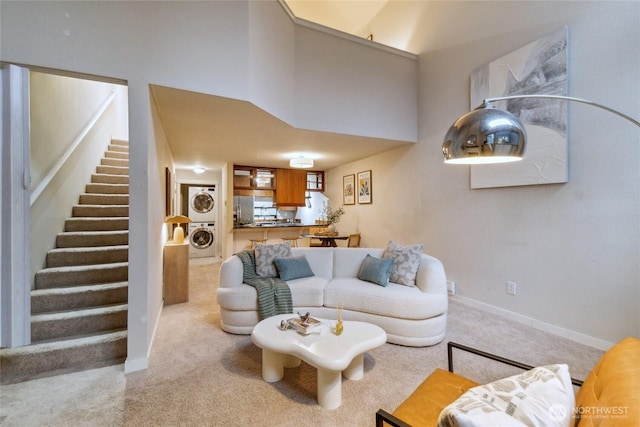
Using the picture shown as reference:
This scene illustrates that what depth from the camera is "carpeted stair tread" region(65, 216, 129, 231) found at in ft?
10.7

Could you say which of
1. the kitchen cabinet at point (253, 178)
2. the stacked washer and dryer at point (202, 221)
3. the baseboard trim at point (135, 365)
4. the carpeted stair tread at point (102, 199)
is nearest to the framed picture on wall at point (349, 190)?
the kitchen cabinet at point (253, 178)

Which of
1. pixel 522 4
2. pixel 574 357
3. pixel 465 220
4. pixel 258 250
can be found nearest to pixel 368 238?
pixel 465 220

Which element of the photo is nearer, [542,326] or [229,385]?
[229,385]

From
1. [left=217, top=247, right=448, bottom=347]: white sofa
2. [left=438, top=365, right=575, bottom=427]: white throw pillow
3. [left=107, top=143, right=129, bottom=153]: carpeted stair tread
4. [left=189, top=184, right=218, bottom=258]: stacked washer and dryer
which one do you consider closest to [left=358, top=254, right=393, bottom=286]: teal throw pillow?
[left=217, top=247, right=448, bottom=347]: white sofa

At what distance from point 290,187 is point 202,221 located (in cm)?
267

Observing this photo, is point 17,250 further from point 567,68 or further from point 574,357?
point 567,68

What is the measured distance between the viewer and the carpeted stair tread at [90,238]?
3057 millimetres

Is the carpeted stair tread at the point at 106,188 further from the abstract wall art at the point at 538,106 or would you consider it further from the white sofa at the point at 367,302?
the abstract wall art at the point at 538,106

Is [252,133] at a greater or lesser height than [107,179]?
greater

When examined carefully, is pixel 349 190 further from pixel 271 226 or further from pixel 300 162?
pixel 271 226

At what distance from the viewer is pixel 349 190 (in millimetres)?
6434

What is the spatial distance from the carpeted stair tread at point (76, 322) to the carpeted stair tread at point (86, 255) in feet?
2.03

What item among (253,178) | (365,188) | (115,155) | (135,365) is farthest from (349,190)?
(135,365)

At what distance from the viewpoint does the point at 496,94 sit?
3268 mm
